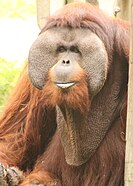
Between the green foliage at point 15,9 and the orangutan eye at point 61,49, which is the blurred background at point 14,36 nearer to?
the green foliage at point 15,9

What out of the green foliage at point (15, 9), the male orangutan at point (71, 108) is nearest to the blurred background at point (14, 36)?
the green foliage at point (15, 9)

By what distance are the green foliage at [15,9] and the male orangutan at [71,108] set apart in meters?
4.20

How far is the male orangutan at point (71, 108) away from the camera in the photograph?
4.04 metres

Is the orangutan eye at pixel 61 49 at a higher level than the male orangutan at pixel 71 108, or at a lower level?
higher

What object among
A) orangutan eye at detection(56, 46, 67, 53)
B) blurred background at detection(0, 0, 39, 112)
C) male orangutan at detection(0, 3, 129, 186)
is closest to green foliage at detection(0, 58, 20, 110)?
blurred background at detection(0, 0, 39, 112)

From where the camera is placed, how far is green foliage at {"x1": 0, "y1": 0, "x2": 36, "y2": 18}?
357 inches

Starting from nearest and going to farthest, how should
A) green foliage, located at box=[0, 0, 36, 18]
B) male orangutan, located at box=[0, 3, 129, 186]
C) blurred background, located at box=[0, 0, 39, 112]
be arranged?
male orangutan, located at box=[0, 3, 129, 186] → blurred background, located at box=[0, 0, 39, 112] → green foliage, located at box=[0, 0, 36, 18]

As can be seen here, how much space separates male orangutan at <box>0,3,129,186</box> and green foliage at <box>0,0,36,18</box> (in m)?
4.20

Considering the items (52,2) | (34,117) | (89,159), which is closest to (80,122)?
(89,159)

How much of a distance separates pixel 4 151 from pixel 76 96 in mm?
1155

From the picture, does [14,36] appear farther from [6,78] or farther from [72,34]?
[72,34]

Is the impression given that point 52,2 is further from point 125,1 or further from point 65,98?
point 65,98

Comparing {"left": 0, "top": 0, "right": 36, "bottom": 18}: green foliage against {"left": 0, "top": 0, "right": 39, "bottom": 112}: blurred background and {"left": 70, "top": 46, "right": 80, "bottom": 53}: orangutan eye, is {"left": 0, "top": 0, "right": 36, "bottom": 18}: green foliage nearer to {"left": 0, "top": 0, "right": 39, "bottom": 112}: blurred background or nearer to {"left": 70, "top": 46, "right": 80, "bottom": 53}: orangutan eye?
{"left": 0, "top": 0, "right": 39, "bottom": 112}: blurred background

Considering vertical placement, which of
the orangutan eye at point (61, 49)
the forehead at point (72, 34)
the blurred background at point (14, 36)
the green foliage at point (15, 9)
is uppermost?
the forehead at point (72, 34)
